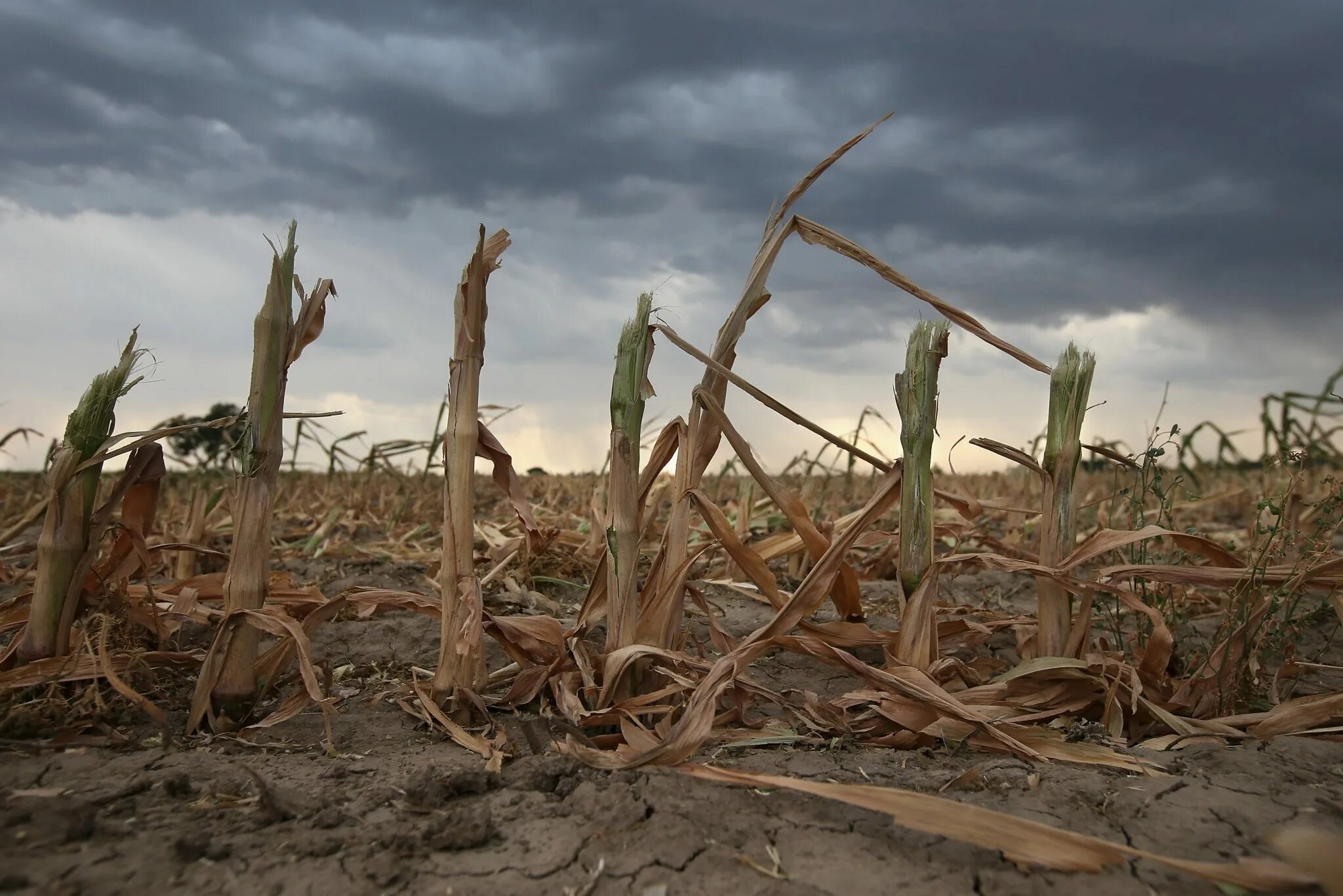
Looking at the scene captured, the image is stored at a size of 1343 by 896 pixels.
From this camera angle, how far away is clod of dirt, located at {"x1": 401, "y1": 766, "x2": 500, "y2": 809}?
1.93 meters

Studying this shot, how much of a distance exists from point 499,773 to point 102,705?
1.10m

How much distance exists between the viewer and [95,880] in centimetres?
164

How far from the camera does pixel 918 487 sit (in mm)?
2512

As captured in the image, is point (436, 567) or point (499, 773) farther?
point (436, 567)

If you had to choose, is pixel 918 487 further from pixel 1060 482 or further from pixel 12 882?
pixel 12 882

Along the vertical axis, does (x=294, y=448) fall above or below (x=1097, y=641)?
above

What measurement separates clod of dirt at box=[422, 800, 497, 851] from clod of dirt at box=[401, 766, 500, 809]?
0.07 meters

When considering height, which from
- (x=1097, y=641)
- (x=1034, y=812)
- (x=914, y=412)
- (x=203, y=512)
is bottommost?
(x=1034, y=812)

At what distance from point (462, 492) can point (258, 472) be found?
51cm

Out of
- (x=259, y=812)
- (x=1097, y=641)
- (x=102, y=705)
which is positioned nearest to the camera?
(x=259, y=812)

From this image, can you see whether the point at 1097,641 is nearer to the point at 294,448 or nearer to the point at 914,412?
the point at 914,412

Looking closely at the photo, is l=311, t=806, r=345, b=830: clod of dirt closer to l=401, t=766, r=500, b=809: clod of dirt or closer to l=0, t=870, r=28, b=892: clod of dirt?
l=401, t=766, r=500, b=809: clod of dirt

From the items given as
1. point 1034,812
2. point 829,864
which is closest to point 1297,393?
point 1034,812

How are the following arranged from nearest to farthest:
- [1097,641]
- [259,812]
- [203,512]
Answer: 1. [259,812]
2. [1097,641]
3. [203,512]
